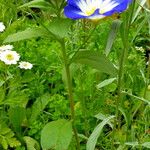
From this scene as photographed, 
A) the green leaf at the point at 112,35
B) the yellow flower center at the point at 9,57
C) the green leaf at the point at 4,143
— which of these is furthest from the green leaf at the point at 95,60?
the yellow flower center at the point at 9,57

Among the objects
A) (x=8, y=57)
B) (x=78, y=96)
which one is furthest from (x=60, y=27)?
(x=8, y=57)

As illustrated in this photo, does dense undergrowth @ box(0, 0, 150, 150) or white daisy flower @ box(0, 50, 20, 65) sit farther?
white daisy flower @ box(0, 50, 20, 65)

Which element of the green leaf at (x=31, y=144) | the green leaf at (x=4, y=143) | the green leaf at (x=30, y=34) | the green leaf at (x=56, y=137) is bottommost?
the green leaf at (x=31, y=144)

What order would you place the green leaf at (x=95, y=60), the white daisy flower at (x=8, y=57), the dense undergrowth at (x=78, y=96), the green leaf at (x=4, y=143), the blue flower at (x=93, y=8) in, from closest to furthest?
the blue flower at (x=93, y=8)
the green leaf at (x=95, y=60)
the dense undergrowth at (x=78, y=96)
the green leaf at (x=4, y=143)
the white daisy flower at (x=8, y=57)

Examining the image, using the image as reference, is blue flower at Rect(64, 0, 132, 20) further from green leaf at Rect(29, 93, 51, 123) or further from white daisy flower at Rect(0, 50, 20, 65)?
green leaf at Rect(29, 93, 51, 123)

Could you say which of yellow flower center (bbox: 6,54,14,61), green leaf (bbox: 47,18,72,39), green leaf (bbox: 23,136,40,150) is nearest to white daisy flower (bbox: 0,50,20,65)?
yellow flower center (bbox: 6,54,14,61)

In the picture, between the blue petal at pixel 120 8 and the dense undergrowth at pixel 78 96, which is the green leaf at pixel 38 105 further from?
the blue petal at pixel 120 8
